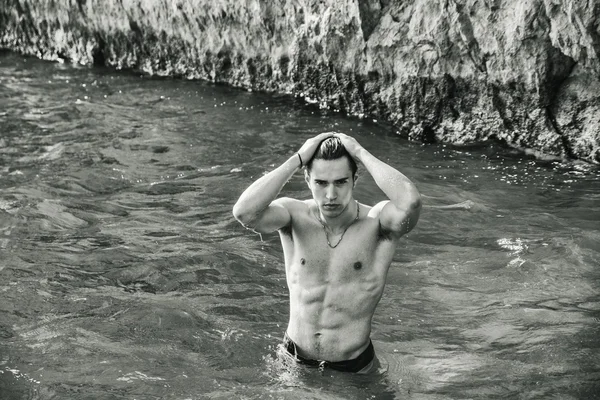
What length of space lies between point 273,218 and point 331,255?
1.42ft

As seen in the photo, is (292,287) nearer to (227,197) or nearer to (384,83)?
(227,197)

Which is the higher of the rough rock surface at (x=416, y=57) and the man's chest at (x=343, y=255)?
the rough rock surface at (x=416, y=57)

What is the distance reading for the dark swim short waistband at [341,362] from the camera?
A: 5.31 m

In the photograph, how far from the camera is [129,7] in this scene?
52.5 ft

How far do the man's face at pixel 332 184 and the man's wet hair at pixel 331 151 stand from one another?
0.08 feet

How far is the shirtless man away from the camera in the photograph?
498cm

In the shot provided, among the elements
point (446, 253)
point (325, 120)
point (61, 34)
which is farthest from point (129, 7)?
point (446, 253)

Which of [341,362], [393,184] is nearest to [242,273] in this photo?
[341,362]

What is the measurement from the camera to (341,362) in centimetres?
530

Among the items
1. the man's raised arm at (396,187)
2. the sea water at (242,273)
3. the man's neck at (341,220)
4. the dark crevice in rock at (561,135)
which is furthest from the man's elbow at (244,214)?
the dark crevice in rock at (561,135)

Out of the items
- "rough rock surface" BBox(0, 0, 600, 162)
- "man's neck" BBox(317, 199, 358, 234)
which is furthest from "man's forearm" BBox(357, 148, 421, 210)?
"rough rock surface" BBox(0, 0, 600, 162)

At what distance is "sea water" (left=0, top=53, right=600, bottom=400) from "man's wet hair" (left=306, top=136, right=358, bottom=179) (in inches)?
55.0

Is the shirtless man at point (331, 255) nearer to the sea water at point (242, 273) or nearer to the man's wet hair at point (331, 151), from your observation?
the man's wet hair at point (331, 151)

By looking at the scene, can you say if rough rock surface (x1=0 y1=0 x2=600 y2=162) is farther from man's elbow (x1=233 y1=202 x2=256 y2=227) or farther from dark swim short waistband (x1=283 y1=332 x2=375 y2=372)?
man's elbow (x1=233 y1=202 x2=256 y2=227)
